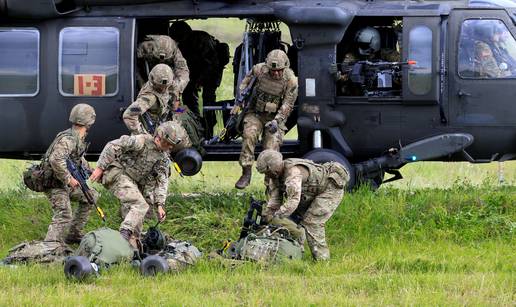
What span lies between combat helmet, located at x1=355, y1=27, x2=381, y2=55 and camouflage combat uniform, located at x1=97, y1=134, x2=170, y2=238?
10.6 feet

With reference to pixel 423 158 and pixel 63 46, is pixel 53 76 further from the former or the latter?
pixel 423 158

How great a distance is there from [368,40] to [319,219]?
3.10 metres

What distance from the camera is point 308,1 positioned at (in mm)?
15188

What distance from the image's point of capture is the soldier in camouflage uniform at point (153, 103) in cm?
1429

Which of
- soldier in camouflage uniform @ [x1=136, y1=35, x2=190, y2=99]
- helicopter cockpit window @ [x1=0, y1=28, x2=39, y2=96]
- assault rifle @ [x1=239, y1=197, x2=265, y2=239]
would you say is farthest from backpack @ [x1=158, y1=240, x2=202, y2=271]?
helicopter cockpit window @ [x1=0, y1=28, x2=39, y2=96]

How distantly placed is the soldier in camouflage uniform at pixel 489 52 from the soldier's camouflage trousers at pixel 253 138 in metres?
2.48

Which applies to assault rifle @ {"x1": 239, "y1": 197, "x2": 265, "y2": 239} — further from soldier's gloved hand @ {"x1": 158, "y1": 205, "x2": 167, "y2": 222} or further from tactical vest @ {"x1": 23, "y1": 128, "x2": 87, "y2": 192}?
tactical vest @ {"x1": 23, "y1": 128, "x2": 87, "y2": 192}

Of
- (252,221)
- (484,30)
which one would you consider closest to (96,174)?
(252,221)

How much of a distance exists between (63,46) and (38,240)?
279 centimetres

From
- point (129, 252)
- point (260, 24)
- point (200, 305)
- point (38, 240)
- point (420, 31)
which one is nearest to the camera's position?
point (200, 305)

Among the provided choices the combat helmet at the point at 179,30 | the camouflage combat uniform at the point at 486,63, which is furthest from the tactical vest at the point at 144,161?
the camouflage combat uniform at the point at 486,63

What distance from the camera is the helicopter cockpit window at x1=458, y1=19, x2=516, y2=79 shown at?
1481cm

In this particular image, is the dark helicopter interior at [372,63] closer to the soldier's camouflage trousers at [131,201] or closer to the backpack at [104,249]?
the soldier's camouflage trousers at [131,201]

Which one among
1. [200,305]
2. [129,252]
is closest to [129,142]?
[129,252]
